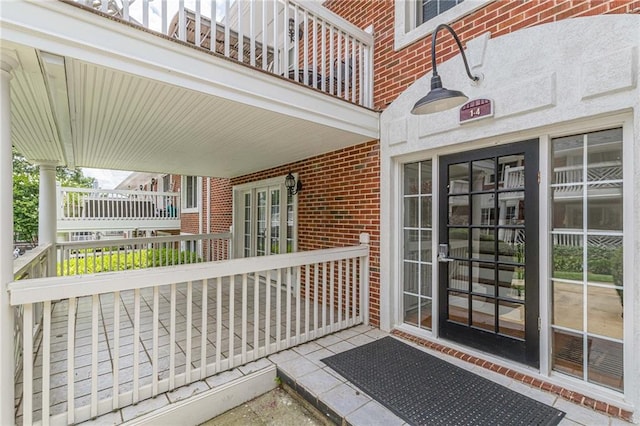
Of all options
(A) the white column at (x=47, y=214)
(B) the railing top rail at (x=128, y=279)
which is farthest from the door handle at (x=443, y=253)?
(A) the white column at (x=47, y=214)

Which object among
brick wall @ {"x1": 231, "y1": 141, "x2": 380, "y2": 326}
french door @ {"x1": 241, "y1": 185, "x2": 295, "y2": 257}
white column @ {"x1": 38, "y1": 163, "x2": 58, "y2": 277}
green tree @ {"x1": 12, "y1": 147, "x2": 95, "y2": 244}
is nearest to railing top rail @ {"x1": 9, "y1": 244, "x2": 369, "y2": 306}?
brick wall @ {"x1": 231, "y1": 141, "x2": 380, "y2": 326}

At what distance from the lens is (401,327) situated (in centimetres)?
372

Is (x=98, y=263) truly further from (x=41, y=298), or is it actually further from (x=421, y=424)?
(x=421, y=424)

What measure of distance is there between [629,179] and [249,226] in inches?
246

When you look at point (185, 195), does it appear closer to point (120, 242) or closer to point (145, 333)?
point (120, 242)

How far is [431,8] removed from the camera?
3633 millimetres

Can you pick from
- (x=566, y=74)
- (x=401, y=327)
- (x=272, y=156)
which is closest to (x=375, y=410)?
(x=401, y=327)

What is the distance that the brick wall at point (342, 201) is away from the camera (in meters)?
3.90

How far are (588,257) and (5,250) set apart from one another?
4168 millimetres

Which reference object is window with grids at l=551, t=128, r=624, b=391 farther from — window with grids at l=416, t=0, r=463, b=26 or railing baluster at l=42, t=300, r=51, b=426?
railing baluster at l=42, t=300, r=51, b=426

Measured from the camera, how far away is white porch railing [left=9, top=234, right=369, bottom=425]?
198 cm

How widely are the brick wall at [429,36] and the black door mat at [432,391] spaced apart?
117 inches

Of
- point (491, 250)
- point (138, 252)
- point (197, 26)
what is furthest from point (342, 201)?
point (138, 252)

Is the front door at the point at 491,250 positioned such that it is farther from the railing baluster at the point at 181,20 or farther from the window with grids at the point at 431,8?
the railing baluster at the point at 181,20
